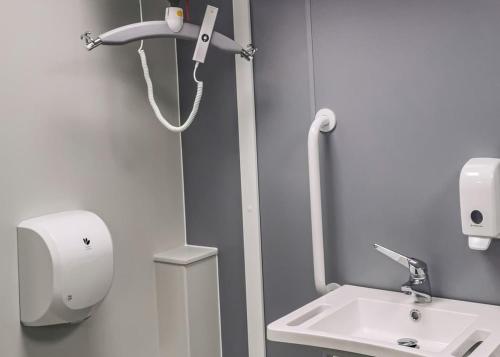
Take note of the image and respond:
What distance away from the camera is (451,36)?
1702mm

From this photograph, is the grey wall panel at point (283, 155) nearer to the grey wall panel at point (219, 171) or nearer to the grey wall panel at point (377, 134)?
the grey wall panel at point (377, 134)

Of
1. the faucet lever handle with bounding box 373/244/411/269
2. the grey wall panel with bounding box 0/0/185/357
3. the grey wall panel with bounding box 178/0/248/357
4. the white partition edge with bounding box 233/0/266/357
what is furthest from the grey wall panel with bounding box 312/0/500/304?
the grey wall panel with bounding box 0/0/185/357

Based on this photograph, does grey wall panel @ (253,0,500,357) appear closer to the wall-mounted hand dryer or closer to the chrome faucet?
the chrome faucet

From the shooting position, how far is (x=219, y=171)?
2.20m

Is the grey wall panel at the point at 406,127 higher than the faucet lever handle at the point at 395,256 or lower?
higher

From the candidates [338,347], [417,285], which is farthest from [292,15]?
[338,347]

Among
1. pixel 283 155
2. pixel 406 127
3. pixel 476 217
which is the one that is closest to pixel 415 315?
pixel 476 217

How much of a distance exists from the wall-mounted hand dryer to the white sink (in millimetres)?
526

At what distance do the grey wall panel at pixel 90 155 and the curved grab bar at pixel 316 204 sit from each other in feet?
1.98

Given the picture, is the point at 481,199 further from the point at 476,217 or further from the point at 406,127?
the point at 406,127

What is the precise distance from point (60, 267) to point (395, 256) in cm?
93

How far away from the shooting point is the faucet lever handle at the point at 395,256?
1719 millimetres

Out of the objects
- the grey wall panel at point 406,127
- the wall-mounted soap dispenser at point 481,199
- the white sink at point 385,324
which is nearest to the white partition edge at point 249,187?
the grey wall panel at point 406,127

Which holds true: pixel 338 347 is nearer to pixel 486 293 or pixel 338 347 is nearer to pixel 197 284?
pixel 486 293
